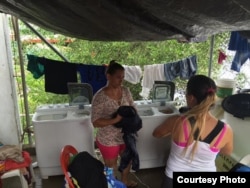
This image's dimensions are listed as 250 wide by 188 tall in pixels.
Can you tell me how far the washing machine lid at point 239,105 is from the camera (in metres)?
2.02

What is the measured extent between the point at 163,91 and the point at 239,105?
3.48ft

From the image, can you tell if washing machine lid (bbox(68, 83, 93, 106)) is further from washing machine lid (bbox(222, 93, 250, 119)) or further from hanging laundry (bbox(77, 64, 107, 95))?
washing machine lid (bbox(222, 93, 250, 119))

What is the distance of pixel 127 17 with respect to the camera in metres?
1.11

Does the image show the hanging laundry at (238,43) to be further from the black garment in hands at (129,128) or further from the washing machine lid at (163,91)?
the black garment in hands at (129,128)

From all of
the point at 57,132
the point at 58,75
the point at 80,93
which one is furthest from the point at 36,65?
the point at 57,132

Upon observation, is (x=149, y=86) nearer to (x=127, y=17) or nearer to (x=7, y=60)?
(x=7, y=60)

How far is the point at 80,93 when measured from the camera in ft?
9.29

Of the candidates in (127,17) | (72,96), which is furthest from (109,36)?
(72,96)

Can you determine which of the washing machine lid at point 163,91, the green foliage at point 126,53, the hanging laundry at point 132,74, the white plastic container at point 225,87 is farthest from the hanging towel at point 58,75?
the green foliage at point 126,53

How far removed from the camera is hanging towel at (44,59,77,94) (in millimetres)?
2830

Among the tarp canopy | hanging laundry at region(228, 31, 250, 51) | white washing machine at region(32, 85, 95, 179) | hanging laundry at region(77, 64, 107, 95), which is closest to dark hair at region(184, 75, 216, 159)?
the tarp canopy

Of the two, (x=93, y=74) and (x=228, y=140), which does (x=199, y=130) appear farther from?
(x=93, y=74)

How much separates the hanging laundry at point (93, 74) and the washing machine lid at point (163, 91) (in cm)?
62

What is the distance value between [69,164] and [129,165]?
871mm
